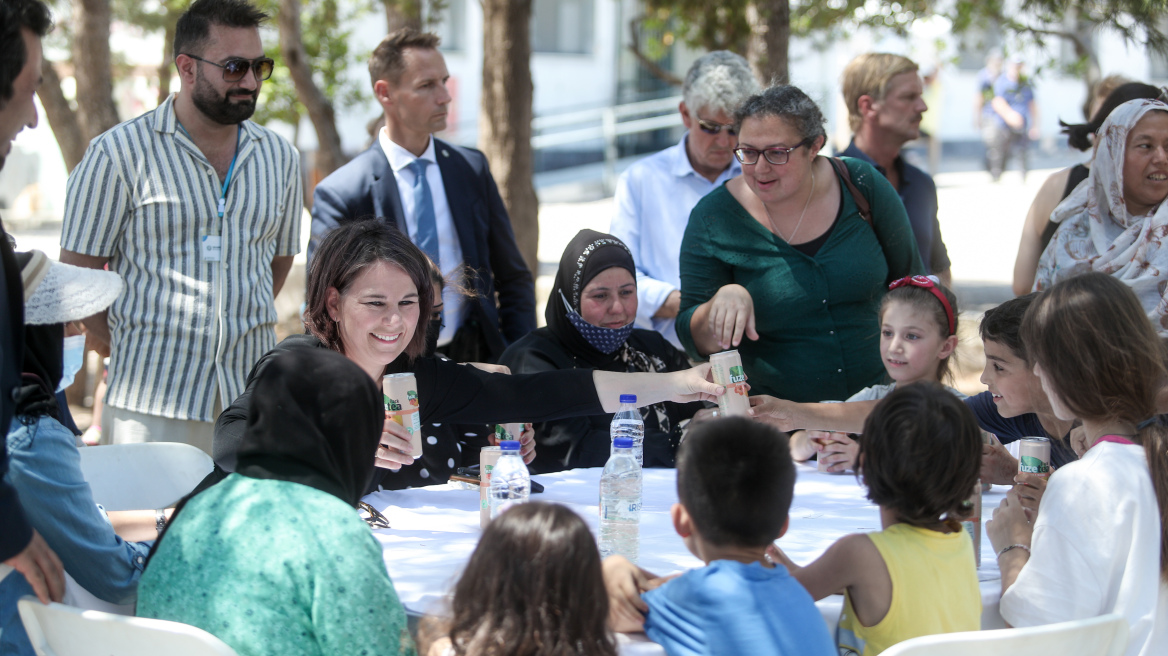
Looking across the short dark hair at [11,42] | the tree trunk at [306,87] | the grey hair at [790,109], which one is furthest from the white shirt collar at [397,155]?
the tree trunk at [306,87]

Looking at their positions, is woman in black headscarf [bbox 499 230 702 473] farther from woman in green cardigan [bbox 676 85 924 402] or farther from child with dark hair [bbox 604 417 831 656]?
child with dark hair [bbox 604 417 831 656]

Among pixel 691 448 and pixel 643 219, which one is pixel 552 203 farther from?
pixel 691 448

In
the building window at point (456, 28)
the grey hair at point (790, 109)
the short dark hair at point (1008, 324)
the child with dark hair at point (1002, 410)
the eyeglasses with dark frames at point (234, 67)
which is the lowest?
the child with dark hair at point (1002, 410)

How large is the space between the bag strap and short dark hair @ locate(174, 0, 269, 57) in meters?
2.20

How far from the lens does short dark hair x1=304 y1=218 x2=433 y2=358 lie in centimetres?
291

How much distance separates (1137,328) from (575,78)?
1935 cm

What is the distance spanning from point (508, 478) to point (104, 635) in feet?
3.10

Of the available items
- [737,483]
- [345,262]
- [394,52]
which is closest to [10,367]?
[345,262]

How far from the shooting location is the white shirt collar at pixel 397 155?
442 cm

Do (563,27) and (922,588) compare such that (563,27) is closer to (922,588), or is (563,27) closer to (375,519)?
(375,519)

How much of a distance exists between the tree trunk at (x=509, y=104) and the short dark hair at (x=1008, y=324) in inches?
155

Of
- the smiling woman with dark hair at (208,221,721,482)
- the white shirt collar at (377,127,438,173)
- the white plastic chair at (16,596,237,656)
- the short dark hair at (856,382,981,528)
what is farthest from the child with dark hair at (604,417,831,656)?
the white shirt collar at (377,127,438,173)

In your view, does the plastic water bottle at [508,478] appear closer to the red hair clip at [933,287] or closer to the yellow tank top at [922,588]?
the yellow tank top at [922,588]

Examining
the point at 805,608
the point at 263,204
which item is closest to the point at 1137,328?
the point at 805,608
